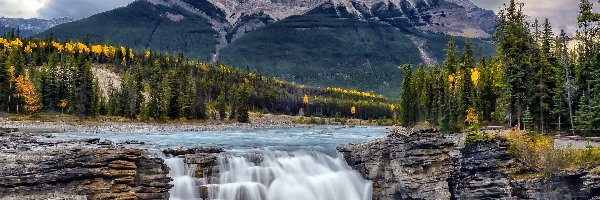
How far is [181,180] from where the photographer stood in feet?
113

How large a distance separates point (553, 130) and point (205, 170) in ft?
129

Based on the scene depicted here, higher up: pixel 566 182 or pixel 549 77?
pixel 549 77

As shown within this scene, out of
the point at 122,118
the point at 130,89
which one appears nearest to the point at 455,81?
the point at 122,118

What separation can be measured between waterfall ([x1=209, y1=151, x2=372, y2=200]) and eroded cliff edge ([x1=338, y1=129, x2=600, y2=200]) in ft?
4.96

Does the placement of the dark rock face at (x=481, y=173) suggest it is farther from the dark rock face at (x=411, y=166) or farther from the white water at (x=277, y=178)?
the white water at (x=277, y=178)

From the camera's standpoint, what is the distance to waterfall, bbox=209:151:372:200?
36219mm

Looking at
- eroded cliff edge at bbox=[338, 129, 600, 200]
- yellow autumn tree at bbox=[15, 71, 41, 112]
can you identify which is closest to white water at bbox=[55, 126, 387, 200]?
eroded cliff edge at bbox=[338, 129, 600, 200]

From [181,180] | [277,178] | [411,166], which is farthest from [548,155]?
[181,180]

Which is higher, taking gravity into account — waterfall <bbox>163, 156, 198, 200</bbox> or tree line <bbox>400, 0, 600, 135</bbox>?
tree line <bbox>400, 0, 600, 135</bbox>

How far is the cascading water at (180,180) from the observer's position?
3409 cm

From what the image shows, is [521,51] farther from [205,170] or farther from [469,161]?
[205,170]

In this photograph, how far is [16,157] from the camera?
1170 inches

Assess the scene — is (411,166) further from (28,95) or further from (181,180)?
(28,95)

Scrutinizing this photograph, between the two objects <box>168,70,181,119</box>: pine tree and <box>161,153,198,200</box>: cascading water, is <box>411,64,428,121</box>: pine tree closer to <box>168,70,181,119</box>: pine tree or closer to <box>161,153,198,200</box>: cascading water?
<box>168,70,181,119</box>: pine tree
